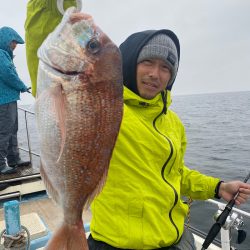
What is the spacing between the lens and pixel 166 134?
2.22 meters

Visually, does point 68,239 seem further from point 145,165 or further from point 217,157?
point 217,157

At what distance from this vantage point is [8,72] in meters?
4.57

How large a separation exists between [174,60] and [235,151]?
15.7 metres

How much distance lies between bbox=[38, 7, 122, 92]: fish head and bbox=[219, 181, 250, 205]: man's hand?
56.9 inches

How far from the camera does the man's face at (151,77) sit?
212 centimetres

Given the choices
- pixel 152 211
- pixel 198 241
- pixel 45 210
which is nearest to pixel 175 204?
pixel 152 211

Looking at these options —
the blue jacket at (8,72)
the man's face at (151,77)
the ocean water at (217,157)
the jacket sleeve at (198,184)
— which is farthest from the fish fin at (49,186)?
the ocean water at (217,157)

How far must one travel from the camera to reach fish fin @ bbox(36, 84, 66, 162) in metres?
1.40

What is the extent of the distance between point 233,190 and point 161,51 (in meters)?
1.16

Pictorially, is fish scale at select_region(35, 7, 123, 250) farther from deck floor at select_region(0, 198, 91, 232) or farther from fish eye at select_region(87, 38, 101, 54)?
deck floor at select_region(0, 198, 91, 232)

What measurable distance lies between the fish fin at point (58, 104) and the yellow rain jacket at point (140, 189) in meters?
0.59

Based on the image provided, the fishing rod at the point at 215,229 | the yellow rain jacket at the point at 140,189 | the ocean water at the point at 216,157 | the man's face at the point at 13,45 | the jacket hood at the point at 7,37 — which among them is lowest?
the ocean water at the point at 216,157

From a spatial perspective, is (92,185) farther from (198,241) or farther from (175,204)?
(198,241)

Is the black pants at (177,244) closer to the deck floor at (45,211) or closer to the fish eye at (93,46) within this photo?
the fish eye at (93,46)
